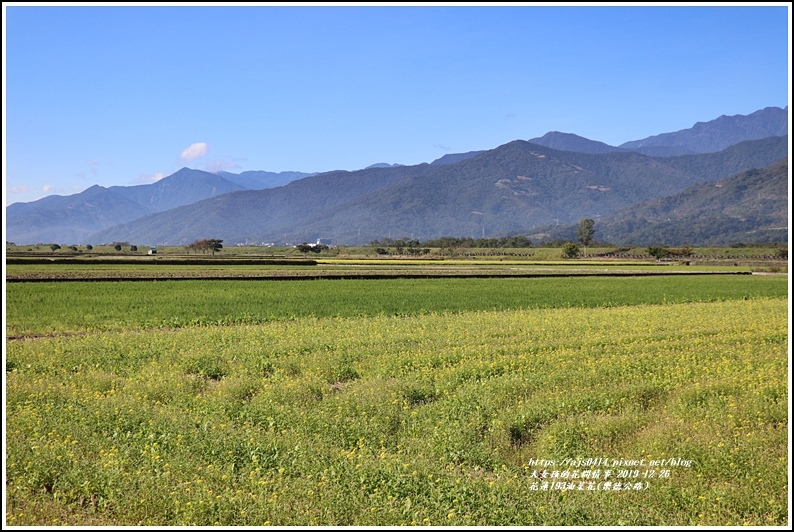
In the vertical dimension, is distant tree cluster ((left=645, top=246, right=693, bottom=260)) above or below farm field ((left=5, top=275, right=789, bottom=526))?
below

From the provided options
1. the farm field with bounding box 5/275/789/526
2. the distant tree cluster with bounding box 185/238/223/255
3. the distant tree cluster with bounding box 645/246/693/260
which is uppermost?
the distant tree cluster with bounding box 185/238/223/255

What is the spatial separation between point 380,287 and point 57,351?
31.7 meters

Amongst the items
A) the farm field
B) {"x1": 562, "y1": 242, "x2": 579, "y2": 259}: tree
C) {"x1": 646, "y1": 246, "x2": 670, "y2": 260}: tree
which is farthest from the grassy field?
{"x1": 562, "y1": 242, "x2": 579, "y2": 259}: tree

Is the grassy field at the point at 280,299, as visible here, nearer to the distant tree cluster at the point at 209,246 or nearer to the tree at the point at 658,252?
the tree at the point at 658,252

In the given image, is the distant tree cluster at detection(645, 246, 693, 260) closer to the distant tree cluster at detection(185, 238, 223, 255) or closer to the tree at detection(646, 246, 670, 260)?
the tree at detection(646, 246, 670, 260)

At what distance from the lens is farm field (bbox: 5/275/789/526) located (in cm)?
804

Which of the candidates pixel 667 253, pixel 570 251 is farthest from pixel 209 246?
pixel 667 253

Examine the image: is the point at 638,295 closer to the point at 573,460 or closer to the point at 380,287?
the point at 380,287

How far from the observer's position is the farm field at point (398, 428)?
8039mm

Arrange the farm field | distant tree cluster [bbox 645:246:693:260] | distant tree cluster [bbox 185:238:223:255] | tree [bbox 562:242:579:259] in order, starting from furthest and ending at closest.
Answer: distant tree cluster [bbox 185:238:223:255]
tree [bbox 562:242:579:259]
distant tree cluster [bbox 645:246:693:260]
the farm field

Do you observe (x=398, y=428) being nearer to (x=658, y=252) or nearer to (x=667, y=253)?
(x=658, y=252)

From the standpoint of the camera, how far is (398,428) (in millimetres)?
11148

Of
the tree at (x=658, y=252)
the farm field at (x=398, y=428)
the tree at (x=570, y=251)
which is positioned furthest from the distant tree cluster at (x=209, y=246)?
the farm field at (x=398, y=428)

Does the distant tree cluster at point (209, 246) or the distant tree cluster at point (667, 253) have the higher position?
the distant tree cluster at point (209, 246)
